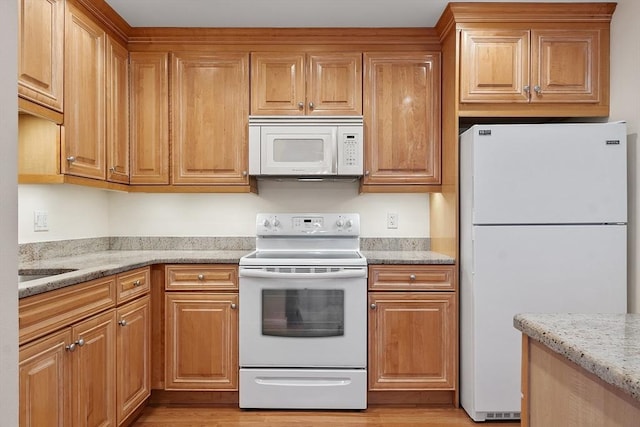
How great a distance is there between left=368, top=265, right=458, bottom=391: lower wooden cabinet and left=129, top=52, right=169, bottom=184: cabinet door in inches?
63.7

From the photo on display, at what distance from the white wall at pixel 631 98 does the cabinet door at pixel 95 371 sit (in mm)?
2682

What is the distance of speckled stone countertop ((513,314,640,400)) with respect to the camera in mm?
695

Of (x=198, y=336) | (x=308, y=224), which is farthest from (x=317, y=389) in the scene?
(x=308, y=224)

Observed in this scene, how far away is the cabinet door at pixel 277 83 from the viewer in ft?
9.25

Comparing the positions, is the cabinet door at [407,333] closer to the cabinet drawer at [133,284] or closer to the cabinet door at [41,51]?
the cabinet drawer at [133,284]

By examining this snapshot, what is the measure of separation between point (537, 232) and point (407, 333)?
0.91 meters

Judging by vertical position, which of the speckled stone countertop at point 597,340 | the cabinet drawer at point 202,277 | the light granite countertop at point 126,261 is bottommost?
the cabinet drawer at point 202,277

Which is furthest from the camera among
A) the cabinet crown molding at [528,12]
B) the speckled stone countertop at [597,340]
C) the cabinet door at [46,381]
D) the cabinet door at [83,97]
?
the cabinet crown molding at [528,12]

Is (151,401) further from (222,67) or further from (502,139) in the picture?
(502,139)

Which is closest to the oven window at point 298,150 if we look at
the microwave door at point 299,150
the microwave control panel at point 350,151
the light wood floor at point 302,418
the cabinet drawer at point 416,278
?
the microwave door at point 299,150

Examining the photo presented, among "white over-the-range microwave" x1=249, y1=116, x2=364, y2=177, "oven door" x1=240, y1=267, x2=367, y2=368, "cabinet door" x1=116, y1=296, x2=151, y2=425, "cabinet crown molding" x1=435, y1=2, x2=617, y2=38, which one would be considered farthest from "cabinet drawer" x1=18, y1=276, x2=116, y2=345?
"cabinet crown molding" x1=435, y1=2, x2=617, y2=38

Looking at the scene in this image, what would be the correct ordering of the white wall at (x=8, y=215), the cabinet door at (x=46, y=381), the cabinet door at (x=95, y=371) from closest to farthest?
the white wall at (x=8, y=215)
the cabinet door at (x=46, y=381)
the cabinet door at (x=95, y=371)

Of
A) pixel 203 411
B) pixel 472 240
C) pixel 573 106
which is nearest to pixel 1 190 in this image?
pixel 472 240

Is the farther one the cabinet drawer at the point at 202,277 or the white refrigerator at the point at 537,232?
the cabinet drawer at the point at 202,277
